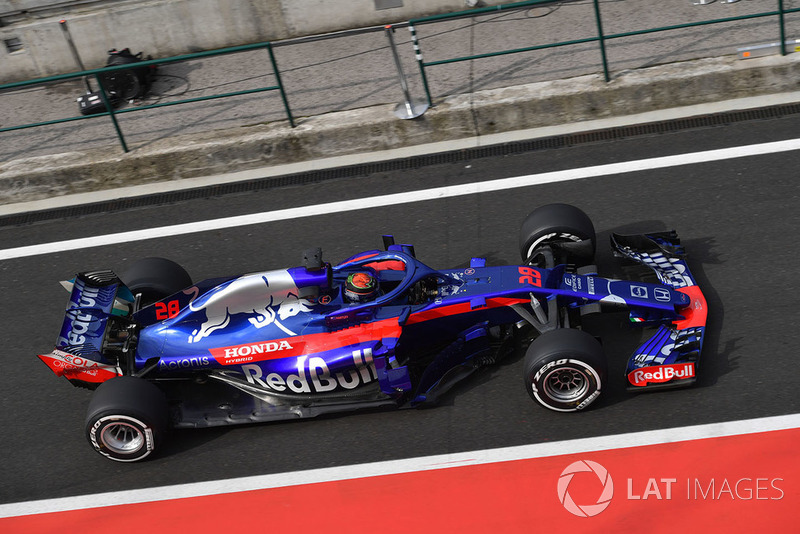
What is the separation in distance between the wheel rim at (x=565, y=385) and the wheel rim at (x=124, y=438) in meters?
2.99

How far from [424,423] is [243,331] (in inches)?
60.7

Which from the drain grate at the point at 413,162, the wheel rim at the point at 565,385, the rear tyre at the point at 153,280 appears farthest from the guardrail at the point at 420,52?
the wheel rim at the point at 565,385

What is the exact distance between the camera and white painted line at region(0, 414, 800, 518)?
612cm

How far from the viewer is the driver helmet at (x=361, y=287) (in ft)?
22.0

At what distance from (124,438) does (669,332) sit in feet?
13.6

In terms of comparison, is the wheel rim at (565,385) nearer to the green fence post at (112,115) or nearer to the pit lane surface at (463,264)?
the pit lane surface at (463,264)

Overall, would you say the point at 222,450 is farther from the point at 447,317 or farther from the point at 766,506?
the point at 766,506

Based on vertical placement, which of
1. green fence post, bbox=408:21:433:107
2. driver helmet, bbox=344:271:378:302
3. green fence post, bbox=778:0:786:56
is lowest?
driver helmet, bbox=344:271:378:302

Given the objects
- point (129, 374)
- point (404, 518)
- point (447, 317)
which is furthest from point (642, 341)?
point (129, 374)

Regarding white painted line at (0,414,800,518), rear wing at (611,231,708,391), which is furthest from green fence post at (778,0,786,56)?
white painted line at (0,414,800,518)

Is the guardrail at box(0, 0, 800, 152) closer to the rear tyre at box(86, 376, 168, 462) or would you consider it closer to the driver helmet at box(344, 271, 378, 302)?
the driver helmet at box(344, 271, 378, 302)

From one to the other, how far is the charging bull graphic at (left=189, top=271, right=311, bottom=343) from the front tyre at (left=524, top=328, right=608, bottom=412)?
1.88m

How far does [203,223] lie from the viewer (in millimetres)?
9359

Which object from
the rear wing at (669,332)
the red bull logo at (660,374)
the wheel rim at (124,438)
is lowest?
the red bull logo at (660,374)
